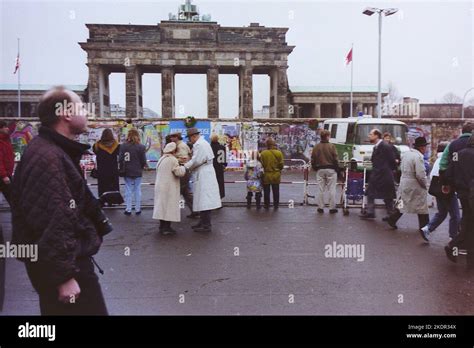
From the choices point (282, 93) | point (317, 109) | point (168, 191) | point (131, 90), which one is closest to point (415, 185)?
point (168, 191)

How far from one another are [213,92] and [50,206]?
5105cm


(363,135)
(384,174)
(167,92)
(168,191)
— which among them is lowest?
(168,191)

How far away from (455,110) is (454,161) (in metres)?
76.4

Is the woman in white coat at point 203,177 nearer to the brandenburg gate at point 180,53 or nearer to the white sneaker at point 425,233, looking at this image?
the white sneaker at point 425,233

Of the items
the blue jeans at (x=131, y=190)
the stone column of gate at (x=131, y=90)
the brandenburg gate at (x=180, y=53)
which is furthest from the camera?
the stone column of gate at (x=131, y=90)

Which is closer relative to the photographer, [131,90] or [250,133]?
[250,133]

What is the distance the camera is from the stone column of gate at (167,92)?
52519 mm

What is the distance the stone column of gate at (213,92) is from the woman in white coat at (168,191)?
142 ft

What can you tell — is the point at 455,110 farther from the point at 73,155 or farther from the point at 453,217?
the point at 73,155

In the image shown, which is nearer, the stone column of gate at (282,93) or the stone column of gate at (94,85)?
the stone column of gate at (94,85)

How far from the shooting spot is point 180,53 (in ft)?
169

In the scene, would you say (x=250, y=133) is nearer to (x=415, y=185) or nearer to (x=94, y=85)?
(x=415, y=185)

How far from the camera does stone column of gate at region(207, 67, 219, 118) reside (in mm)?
53031

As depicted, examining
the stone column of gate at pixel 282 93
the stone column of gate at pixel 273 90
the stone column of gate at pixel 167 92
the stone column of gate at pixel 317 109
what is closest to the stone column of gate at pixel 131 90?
the stone column of gate at pixel 167 92
